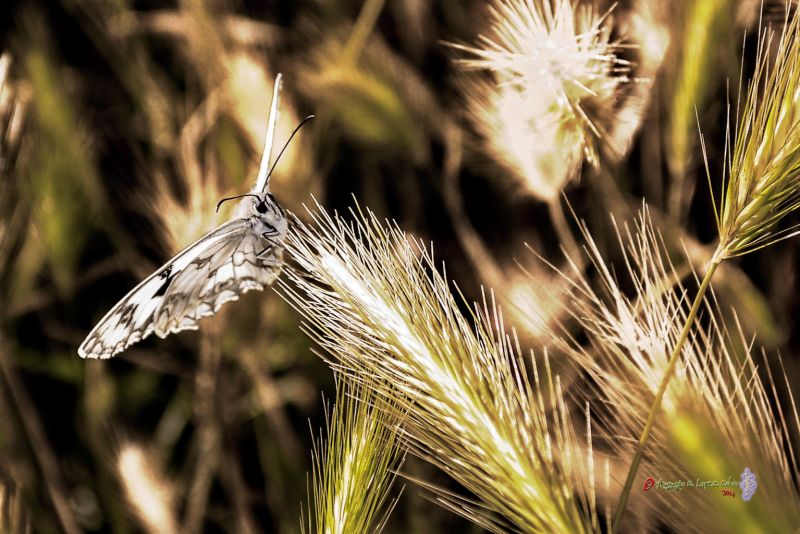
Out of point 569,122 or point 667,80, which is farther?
point 667,80

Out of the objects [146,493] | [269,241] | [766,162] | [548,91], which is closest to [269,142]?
[269,241]

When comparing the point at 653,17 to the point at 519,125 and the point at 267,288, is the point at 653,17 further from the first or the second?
the point at 267,288

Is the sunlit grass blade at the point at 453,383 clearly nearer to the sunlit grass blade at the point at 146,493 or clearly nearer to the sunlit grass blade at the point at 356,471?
the sunlit grass blade at the point at 356,471

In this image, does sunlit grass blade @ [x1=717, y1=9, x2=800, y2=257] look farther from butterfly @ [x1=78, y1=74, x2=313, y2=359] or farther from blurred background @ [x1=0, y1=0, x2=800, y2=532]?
butterfly @ [x1=78, y1=74, x2=313, y2=359]

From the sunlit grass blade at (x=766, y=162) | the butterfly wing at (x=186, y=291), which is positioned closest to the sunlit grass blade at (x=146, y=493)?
the butterfly wing at (x=186, y=291)

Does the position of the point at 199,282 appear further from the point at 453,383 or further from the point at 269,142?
the point at 453,383

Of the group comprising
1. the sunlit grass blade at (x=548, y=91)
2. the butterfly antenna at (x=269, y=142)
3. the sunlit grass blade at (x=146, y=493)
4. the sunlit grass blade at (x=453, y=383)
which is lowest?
the sunlit grass blade at (x=146, y=493)

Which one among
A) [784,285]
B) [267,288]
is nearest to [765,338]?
[784,285]
